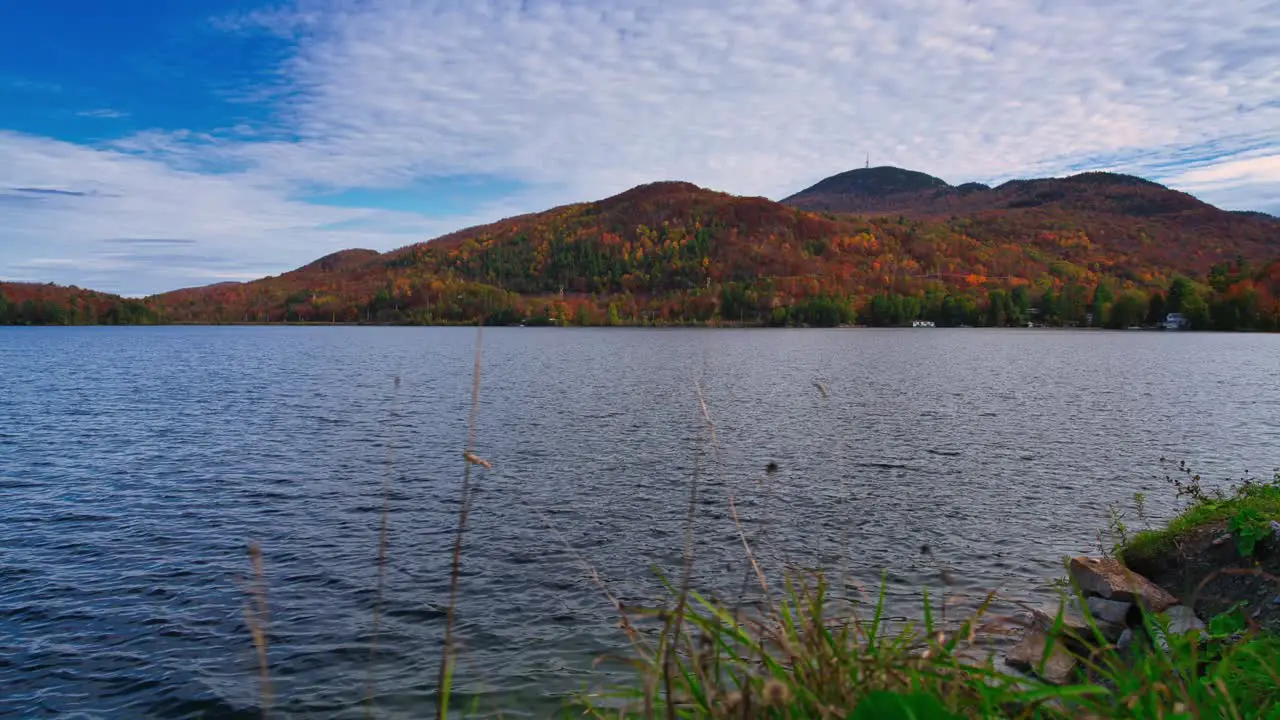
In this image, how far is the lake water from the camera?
12922 mm

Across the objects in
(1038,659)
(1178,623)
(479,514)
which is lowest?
(479,514)

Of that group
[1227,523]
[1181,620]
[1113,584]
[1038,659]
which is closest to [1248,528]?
[1227,523]

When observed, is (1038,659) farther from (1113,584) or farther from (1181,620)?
(1113,584)

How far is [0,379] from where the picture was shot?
70.9m

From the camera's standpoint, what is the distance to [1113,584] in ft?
42.0

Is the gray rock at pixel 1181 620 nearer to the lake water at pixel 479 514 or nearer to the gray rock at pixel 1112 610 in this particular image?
the gray rock at pixel 1112 610

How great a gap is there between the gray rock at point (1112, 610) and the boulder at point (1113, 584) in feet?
0.37

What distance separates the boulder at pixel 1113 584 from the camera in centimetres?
1228

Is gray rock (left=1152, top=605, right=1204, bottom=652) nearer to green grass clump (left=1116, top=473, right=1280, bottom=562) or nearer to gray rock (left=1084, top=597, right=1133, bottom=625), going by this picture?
gray rock (left=1084, top=597, right=1133, bottom=625)

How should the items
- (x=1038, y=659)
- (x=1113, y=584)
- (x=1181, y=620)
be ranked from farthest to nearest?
(x=1113, y=584), (x=1038, y=659), (x=1181, y=620)

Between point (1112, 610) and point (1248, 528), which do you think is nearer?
point (1248, 528)

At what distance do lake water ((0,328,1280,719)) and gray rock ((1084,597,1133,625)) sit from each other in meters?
3.01

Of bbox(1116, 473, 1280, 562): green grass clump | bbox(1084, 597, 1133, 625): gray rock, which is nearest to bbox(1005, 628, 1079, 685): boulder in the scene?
bbox(1084, 597, 1133, 625): gray rock

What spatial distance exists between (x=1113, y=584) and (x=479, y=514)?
16.0 m
